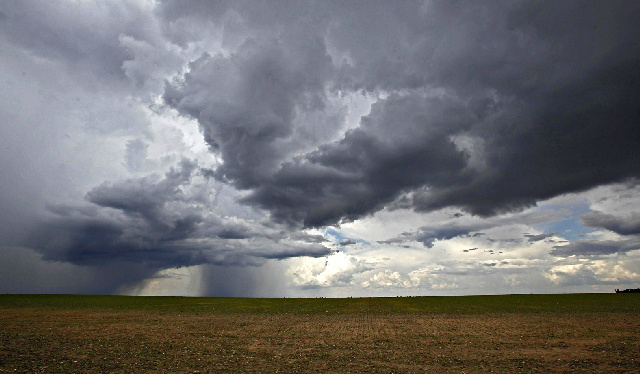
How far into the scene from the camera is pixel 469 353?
25750 mm

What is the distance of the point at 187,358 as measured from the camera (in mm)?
24172

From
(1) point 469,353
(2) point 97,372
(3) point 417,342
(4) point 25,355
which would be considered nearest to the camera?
(2) point 97,372

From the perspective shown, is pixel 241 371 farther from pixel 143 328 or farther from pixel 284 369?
pixel 143 328

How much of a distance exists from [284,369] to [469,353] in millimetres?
13350

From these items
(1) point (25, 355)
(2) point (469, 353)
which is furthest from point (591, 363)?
(1) point (25, 355)

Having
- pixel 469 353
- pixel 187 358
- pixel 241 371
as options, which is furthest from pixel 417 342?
pixel 187 358

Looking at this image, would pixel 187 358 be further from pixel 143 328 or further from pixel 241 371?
pixel 143 328

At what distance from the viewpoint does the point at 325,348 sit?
27.9 metres

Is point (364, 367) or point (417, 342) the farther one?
point (417, 342)

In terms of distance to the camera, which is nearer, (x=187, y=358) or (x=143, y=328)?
(x=187, y=358)

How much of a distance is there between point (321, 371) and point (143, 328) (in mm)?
28086

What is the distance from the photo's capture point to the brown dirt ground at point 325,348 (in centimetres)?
2161

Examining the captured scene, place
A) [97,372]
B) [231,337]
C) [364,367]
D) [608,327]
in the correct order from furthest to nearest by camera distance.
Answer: [608,327], [231,337], [364,367], [97,372]

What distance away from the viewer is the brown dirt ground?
21.6 metres
